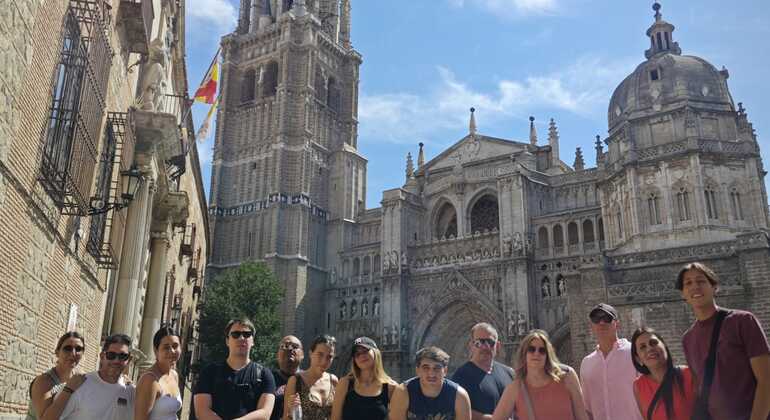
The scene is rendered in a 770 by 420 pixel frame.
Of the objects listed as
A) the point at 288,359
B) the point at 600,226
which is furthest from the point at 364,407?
the point at 600,226

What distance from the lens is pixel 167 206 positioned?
52.5 ft

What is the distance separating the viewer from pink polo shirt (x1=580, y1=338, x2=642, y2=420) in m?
5.75

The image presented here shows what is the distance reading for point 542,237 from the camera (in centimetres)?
3591

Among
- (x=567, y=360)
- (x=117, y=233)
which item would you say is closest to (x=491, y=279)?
(x=567, y=360)

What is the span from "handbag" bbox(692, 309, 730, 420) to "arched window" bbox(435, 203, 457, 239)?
3693 centimetres

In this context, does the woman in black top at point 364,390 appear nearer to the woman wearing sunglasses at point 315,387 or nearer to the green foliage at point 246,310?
the woman wearing sunglasses at point 315,387

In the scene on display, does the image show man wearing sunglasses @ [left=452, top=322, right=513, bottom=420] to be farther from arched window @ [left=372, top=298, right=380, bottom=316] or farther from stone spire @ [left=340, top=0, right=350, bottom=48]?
stone spire @ [left=340, top=0, right=350, bottom=48]

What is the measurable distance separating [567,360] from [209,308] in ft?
62.6

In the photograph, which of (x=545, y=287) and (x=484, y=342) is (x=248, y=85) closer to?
(x=545, y=287)

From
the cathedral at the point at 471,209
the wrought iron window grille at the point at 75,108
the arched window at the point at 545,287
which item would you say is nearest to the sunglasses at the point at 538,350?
the wrought iron window grille at the point at 75,108

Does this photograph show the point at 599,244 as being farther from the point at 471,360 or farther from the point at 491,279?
the point at 471,360

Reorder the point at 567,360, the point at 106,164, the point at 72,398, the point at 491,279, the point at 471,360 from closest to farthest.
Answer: the point at 72,398 < the point at 471,360 < the point at 106,164 < the point at 567,360 < the point at 491,279

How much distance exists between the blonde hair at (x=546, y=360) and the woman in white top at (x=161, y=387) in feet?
10.0

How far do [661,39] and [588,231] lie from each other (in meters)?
11.1
